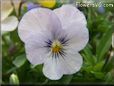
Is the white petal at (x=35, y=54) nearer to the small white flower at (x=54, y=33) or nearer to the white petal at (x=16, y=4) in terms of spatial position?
the small white flower at (x=54, y=33)

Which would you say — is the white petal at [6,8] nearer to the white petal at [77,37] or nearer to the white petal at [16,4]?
the white petal at [16,4]

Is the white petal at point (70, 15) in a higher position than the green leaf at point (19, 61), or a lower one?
higher

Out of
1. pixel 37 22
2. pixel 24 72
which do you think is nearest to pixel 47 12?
pixel 37 22

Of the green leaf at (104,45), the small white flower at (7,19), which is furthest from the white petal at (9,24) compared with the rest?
the green leaf at (104,45)

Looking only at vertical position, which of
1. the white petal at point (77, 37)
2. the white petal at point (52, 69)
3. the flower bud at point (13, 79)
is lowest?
the flower bud at point (13, 79)

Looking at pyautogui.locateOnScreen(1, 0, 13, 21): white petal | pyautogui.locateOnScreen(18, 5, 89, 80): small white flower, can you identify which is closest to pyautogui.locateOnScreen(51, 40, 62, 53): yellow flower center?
pyautogui.locateOnScreen(18, 5, 89, 80): small white flower

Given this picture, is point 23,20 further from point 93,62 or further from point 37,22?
point 93,62
